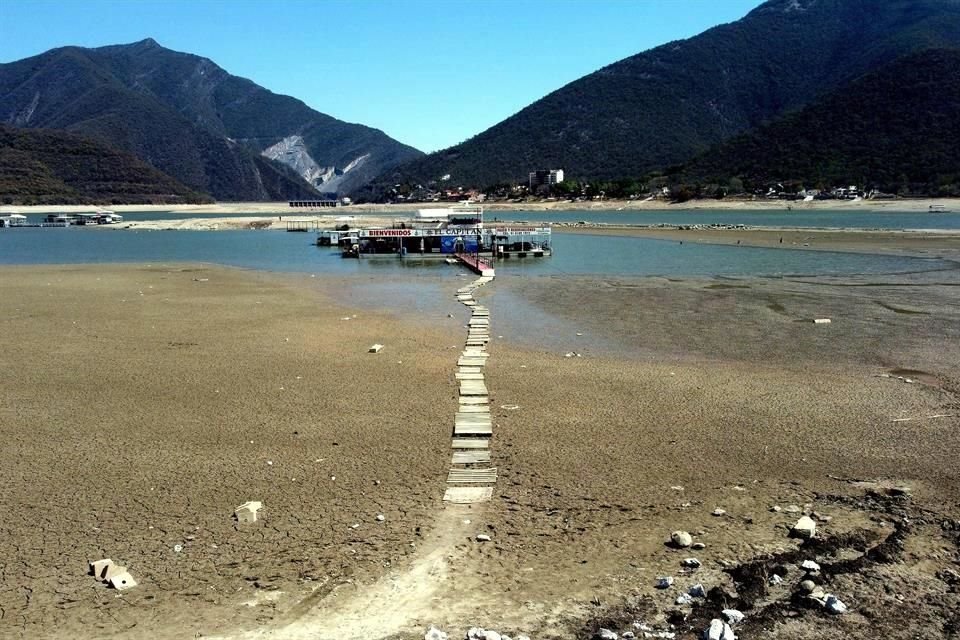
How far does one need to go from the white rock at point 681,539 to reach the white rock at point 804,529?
1.08 metres

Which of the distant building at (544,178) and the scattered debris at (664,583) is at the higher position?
the distant building at (544,178)

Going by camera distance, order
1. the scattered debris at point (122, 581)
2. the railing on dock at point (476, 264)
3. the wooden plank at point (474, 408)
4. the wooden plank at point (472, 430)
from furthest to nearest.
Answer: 1. the railing on dock at point (476, 264)
2. the wooden plank at point (474, 408)
3. the wooden plank at point (472, 430)
4. the scattered debris at point (122, 581)

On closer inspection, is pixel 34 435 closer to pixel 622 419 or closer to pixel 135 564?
pixel 135 564

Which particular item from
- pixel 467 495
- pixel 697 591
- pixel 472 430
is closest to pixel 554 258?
pixel 472 430

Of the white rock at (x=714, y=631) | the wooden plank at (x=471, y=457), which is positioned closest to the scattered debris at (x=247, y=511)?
the wooden plank at (x=471, y=457)

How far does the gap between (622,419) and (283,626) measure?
6.95 m

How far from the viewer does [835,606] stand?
19.9 feet

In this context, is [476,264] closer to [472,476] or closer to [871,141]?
[472,476]

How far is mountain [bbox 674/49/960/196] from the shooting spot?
122 m

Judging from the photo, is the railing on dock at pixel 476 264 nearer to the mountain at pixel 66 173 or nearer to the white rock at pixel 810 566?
the white rock at pixel 810 566

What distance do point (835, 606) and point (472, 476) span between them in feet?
14.5

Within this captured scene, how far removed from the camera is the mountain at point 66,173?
527 feet

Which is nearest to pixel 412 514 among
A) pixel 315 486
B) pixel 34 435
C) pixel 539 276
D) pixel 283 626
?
pixel 315 486

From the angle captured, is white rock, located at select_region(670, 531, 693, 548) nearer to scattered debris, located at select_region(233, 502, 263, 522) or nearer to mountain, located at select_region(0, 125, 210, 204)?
scattered debris, located at select_region(233, 502, 263, 522)
